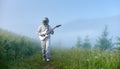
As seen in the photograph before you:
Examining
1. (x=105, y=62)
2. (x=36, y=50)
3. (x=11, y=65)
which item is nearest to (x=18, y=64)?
(x=11, y=65)

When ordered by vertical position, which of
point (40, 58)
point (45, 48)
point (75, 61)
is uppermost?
point (45, 48)

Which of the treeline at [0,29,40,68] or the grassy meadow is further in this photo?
the treeline at [0,29,40,68]

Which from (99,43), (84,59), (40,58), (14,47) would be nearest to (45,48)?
(40,58)

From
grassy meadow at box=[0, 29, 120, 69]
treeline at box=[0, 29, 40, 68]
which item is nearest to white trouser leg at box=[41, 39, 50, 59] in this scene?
grassy meadow at box=[0, 29, 120, 69]

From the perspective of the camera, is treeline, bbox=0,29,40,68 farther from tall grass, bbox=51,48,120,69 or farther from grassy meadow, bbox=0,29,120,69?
tall grass, bbox=51,48,120,69

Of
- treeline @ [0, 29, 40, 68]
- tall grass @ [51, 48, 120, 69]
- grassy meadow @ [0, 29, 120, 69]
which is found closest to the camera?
tall grass @ [51, 48, 120, 69]

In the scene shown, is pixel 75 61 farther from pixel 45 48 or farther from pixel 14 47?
pixel 14 47

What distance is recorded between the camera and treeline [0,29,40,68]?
1257 cm

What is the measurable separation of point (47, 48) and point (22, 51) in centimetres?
77

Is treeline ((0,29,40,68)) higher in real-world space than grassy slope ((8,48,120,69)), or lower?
higher

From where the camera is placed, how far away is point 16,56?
1274cm

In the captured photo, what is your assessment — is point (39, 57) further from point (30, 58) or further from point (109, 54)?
point (109, 54)

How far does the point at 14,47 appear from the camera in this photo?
42.5 ft

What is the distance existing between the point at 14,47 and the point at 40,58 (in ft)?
2.44
